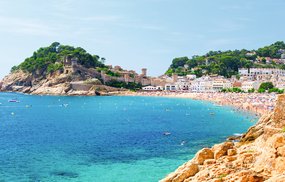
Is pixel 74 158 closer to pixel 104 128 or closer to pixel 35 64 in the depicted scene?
pixel 104 128

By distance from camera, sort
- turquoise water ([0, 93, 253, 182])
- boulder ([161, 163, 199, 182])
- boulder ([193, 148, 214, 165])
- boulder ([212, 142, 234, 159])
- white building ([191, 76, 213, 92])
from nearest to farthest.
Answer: boulder ([161, 163, 199, 182]), boulder ([212, 142, 234, 159]), boulder ([193, 148, 214, 165]), turquoise water ([0, 93, 253, 182]), white building ([191, 76, 213, 92])

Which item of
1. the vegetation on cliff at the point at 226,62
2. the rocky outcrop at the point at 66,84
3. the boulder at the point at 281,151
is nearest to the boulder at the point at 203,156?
the boulder at the point at 281,151

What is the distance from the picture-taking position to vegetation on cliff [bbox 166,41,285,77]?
513 ft

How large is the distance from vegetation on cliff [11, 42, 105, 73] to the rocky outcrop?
2505mm

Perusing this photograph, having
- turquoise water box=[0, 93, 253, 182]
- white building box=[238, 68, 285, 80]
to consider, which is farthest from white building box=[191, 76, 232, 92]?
turquoise water box=[0, 93, 253, 182]

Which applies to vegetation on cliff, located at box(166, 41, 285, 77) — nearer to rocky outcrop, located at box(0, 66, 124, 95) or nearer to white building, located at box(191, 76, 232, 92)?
white building, located at box(191, 76, 232, 92)

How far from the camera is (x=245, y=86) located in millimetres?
114750

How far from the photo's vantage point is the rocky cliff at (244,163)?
9945 mm

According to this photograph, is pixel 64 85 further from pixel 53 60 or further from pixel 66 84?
pixel 53 60

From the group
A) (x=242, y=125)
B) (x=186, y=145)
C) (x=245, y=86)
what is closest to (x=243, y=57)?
(x=245, y=86)

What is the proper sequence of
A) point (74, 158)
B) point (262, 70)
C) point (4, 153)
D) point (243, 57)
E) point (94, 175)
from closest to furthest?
1. point (94, 175)
2. point (74, 158)
3. point (4, 153)
4. point (262, 70)
5. point (243, 57)

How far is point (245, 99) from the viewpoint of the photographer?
259 feet

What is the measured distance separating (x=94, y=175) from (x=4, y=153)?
1081cm

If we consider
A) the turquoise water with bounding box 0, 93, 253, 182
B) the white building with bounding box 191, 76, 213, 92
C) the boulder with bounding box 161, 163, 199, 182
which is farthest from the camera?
the white building with bounding box 191, 76, 213, 92
